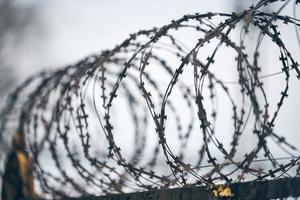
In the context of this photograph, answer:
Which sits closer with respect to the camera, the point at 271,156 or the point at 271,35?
the point at 271,35

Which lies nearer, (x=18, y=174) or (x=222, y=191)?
(x=222, y=191)

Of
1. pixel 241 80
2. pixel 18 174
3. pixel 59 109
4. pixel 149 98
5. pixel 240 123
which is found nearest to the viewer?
pixel 149 98

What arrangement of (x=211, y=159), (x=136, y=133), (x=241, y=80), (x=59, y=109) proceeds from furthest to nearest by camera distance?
(x=136, y=133), (x=59, y=109), (x=241, y=80), (x=211, y=159)

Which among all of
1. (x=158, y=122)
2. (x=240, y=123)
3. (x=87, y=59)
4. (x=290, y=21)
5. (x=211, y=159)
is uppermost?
(x=87, y=59)

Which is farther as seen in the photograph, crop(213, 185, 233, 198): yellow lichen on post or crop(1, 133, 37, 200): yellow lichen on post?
crop(1, 133, 37, 200): yellow lichen on post

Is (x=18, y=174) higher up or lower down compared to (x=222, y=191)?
higher up

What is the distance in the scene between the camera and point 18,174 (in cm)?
714

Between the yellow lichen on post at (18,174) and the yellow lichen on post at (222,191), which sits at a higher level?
the yellow lichen on post at (18,174)

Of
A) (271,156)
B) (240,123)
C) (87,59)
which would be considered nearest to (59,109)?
(87,59)

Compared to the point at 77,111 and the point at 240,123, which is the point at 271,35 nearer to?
the point at 240,123

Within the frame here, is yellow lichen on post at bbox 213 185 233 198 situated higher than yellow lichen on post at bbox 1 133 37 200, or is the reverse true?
yellow lichen on post at bbox 1 133 37 200

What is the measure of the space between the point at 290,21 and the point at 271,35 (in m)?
0.19

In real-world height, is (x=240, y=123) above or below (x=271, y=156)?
above

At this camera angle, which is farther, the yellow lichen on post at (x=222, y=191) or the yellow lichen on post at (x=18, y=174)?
the yellow lichen on post at (x=18, y=174)
